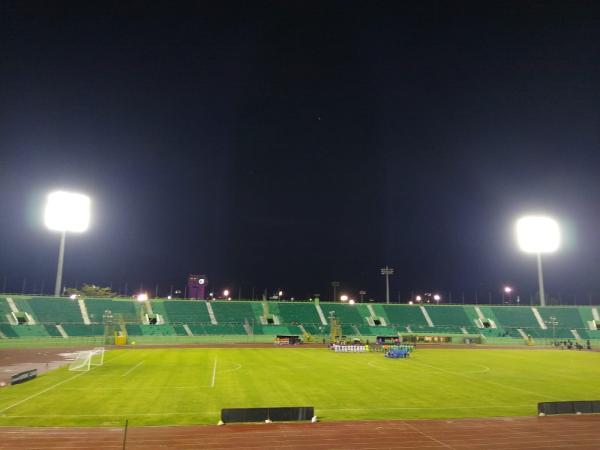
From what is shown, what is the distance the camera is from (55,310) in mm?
75250

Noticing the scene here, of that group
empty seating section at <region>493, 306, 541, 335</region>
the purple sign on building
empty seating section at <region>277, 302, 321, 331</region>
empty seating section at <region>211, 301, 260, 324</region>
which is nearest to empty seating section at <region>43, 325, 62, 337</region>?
empty seating section at <region>211, 301, 260, 324</region>

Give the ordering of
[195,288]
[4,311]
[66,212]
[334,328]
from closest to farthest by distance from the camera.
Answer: [66,212], [4,311], [334,328], [195,288]

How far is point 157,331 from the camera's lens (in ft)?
253

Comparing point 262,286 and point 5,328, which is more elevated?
point 262,286

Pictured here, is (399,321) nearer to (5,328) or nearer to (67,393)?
(5,328)

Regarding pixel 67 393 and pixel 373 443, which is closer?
pixel 373 443

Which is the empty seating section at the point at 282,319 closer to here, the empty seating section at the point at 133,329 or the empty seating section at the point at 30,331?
the empty seating section at the point at 30,331

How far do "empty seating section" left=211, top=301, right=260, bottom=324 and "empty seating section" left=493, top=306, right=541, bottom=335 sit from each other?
53.5 meters

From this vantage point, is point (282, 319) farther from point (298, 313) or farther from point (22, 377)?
point (22, 377)

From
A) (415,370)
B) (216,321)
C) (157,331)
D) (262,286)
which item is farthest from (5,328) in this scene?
(262,286)

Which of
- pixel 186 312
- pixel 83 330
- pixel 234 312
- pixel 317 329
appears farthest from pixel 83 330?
pixel 317 329

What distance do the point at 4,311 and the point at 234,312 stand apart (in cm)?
3966

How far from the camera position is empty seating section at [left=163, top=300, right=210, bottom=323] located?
274ft

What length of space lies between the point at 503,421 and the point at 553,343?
227 feet
